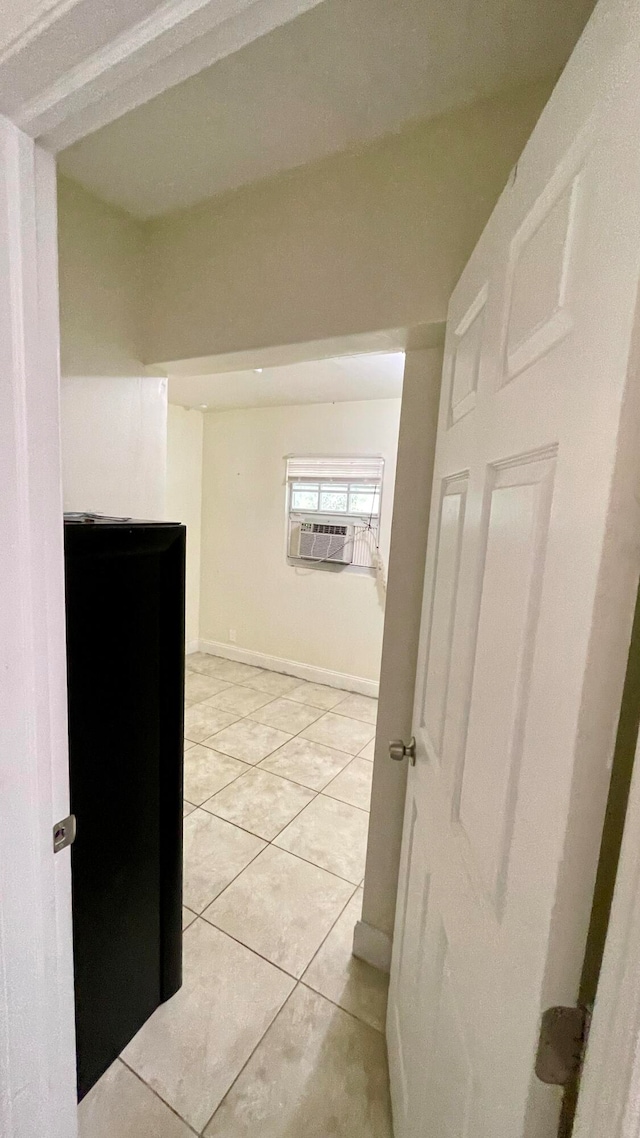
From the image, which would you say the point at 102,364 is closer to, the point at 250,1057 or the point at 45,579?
the point at 45,579

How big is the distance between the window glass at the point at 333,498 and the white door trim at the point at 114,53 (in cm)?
308

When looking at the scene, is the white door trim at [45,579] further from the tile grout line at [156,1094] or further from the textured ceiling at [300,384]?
the textured ceiling at [300,384]

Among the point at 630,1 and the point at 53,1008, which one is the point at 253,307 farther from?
the point at 53,1008

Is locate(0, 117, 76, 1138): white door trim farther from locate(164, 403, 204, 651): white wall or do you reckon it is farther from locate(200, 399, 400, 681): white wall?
locate(164, 403, 204, 651): white wall

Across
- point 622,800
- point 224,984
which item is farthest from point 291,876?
point 622,800

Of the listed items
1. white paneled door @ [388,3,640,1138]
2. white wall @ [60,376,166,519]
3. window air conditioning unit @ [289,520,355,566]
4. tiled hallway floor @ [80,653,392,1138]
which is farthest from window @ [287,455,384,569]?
white paneled door @ [388,3,640,1138]

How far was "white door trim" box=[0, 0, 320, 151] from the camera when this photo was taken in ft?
1.50

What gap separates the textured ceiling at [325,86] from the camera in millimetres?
857

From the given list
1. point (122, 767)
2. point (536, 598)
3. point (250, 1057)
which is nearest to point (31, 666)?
point (122, 767)

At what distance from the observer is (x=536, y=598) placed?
0.51m

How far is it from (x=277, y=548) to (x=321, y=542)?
1.54ft

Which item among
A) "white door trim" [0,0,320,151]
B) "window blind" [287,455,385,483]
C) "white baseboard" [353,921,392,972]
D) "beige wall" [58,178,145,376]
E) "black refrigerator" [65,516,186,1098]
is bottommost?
"white baseboard" [353,921,392,972]

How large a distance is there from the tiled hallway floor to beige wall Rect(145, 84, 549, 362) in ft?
6.77

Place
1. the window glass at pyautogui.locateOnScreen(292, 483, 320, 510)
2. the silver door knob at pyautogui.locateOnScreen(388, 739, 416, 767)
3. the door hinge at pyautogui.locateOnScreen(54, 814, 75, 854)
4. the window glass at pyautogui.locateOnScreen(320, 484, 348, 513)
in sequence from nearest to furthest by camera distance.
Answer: the door hinge at pyautogui.locateOnScreen(54, 814, 75, 854) → the silver door knob at pyautogui.locateOnScreen(388, 739, 416, 767) → the window glass at pyautogui.locateOnScreen(320, 484, 348, 513) → the window glass at pyautogui.locateOnScreen(292, 483, 320, 510)
